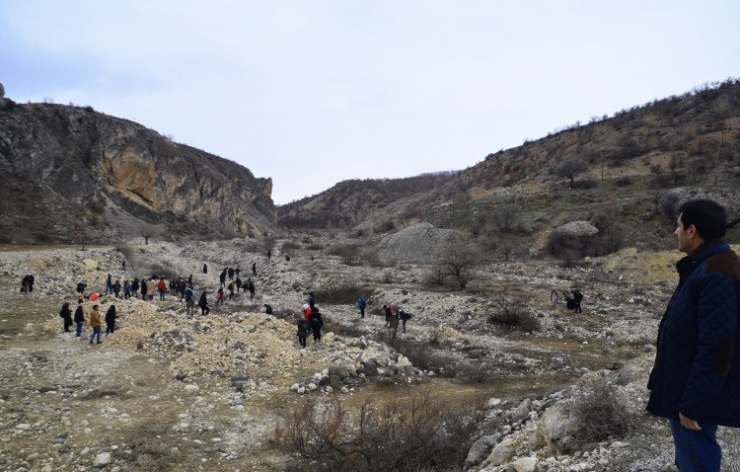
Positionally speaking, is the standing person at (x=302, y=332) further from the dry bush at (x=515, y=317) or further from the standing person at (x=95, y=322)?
the dry bush at (x=515, y=317)

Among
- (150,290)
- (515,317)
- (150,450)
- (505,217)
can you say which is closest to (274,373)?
(150,450)

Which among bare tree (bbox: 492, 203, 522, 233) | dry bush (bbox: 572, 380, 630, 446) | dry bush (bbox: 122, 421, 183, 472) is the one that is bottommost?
dry bush (bbox: 122, 421, 183, 472)

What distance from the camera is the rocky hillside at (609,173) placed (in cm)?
3956

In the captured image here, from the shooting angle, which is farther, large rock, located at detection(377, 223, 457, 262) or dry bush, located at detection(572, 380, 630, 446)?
large rock, located at detection(377, 223, 457, 262)

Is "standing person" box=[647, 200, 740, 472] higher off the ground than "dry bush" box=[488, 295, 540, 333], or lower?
higher

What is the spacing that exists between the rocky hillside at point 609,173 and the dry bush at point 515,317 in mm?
19181

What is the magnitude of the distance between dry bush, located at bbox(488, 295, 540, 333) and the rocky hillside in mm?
19181

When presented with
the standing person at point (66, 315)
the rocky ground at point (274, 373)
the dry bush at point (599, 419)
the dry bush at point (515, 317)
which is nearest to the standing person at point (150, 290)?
the rocky ground at point (274, 373)

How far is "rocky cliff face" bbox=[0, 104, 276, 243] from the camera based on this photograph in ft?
151

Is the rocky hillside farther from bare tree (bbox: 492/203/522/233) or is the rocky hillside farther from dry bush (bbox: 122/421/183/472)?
dry bush (bbox: 122/421/183/472)

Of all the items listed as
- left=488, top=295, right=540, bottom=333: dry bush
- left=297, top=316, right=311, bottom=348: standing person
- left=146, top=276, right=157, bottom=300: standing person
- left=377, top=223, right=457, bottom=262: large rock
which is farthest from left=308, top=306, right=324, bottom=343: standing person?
left=377, top=223, right=457, bottom=262: large rock

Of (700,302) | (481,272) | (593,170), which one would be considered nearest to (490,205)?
(593,170)

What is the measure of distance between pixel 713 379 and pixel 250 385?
9.58 metres

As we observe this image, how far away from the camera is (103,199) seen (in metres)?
55.4
